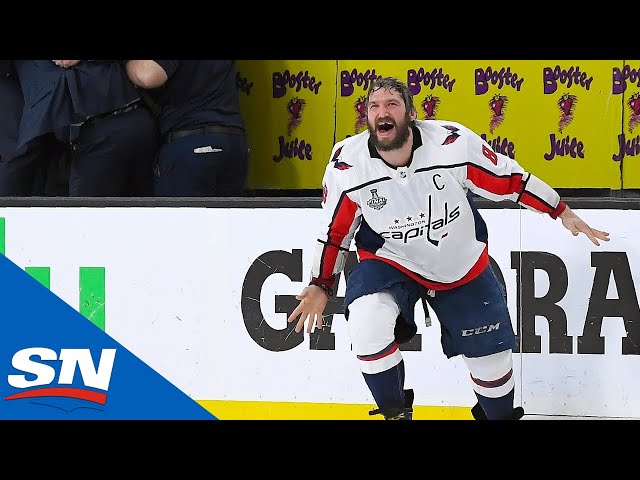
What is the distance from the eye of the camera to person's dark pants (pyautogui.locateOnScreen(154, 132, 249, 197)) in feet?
21.7

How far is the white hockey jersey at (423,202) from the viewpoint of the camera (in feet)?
18.4

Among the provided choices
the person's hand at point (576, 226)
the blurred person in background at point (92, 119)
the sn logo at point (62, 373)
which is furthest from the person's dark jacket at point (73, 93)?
the person's hand at point (576, 226)

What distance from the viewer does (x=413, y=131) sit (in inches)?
222

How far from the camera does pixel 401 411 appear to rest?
5906mm

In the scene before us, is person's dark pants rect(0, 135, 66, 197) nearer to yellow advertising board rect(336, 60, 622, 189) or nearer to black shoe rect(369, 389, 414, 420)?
yellow advertising board rect(336, 60, 622, 189)

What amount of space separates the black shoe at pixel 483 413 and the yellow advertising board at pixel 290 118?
158cm

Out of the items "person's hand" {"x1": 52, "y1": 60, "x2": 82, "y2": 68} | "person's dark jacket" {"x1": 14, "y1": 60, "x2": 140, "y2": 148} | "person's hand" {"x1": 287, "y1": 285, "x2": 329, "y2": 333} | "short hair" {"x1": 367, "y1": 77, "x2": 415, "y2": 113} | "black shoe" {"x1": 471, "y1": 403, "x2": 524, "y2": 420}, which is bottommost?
"black shoe" {"x1": 471, "y1": 403, "x2": 524, "y2": 420}

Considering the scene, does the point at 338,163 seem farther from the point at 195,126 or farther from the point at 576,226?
the point at 195,126

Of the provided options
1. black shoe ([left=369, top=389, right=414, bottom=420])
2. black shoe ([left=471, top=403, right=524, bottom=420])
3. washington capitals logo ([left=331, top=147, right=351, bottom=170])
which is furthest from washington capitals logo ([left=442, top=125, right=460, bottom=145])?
black shoe ([left=471, top=403, right=524, bottom=420])

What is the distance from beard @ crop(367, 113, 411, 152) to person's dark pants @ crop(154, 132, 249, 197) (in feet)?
4.11

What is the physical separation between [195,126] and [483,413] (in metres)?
1.93

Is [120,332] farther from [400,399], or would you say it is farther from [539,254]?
[539,254]

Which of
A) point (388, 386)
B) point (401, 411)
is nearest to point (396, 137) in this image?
point (388, 386)

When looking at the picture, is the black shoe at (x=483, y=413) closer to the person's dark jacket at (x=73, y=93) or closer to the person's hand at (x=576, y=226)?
the person's hand at (x=576, y=226)
